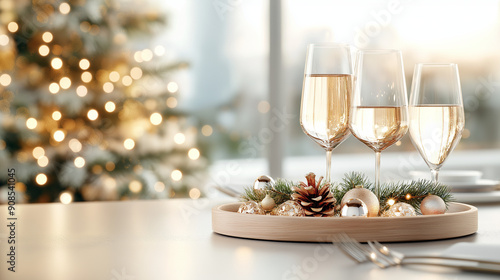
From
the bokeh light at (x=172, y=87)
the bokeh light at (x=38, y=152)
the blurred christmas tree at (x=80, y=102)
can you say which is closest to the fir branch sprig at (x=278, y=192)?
the blurred christmas tree at (x=80, y=102)

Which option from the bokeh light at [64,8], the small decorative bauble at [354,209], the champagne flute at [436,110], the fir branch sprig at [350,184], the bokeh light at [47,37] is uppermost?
the bokeh light at [64,8]

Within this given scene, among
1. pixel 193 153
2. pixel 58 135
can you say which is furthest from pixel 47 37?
pixel 193 153

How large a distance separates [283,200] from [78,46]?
105 inches

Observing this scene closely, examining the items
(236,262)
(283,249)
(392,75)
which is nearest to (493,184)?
(392,75)

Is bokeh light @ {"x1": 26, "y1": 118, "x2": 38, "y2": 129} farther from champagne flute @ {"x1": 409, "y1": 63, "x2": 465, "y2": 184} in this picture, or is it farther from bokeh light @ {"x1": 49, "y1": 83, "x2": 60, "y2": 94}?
champagne flute @ {"x1": 409, "y1": 63, "x2": 465, "y2": 184}

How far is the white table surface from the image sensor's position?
2.37 feet

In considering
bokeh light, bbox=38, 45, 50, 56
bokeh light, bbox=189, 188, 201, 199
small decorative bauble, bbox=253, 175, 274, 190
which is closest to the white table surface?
small decorative bauble, bbox=253, 175, 274, 190

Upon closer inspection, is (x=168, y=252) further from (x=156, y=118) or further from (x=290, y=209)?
(x=156, y=118)

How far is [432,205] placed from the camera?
1009mm

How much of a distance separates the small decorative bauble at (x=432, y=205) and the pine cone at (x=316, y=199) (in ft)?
0.49

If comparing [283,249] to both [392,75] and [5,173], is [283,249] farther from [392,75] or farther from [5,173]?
[5,173]

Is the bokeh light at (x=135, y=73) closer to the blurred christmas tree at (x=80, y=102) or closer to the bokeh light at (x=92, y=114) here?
the blurred christmas tree at (x=80, y=102)

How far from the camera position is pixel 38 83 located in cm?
342

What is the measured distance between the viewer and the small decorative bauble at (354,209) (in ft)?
3.09
